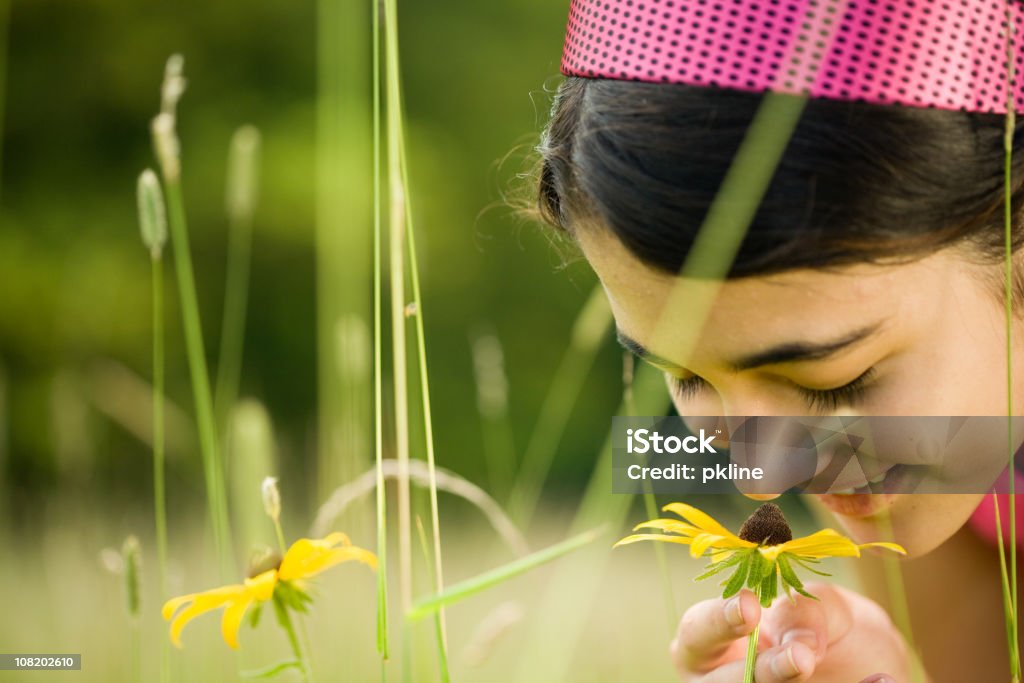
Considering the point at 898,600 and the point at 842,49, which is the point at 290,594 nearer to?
the point at 842,49

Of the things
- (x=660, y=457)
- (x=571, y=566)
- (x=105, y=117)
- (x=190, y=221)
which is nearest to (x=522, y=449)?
(x=190, y=221)

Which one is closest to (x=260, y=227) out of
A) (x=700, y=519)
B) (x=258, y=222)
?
(x=258, y=222)

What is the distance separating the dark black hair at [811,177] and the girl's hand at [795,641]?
0.23 m

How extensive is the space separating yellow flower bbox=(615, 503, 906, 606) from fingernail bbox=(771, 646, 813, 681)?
0.07 metres

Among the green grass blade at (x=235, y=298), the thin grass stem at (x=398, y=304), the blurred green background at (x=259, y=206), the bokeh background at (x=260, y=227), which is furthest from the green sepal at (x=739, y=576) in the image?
the blurred green background at (x=259, y=206)

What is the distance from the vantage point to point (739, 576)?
634 mm

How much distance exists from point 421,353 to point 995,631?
1.00 metres

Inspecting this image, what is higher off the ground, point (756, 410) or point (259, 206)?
point (259, 206)

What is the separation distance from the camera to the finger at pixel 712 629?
0.66m

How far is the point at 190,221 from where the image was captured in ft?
13.9

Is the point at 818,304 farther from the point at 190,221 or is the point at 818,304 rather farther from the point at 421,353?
the point at 190,221

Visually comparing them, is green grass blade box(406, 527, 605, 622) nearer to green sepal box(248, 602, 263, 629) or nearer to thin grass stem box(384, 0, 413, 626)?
thin grass stem box(384, 0, 413, 626)

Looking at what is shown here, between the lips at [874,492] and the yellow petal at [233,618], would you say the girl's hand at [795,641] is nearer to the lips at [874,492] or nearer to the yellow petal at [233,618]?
the lips at [874,492]

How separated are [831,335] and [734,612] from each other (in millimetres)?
207
